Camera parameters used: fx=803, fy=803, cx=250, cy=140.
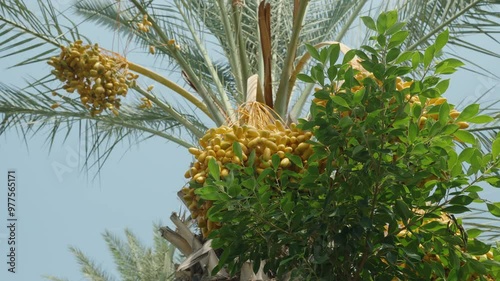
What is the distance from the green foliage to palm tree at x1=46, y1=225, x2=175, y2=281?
8725 millimetres

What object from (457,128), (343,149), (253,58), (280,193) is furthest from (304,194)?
(253,58)

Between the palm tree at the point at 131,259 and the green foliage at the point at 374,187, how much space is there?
28.6 feet

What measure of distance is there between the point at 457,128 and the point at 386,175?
0.84 feet

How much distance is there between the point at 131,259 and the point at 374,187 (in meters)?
9.72

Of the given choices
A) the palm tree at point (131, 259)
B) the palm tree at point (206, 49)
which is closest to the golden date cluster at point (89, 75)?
the palm tree at point (206, 49)

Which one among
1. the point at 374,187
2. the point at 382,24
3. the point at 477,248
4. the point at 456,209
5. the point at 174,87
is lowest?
the point at 477,248

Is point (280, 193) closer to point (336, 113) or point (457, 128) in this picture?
point (336, 113)

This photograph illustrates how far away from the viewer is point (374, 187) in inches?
97.0

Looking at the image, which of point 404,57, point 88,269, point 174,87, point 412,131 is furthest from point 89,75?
point 88,269

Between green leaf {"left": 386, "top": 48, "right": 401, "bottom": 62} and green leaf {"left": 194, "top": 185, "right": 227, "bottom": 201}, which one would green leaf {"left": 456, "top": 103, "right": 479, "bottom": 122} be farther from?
green leaf {"left": 194, "top": 185, "right": 227, "bottom": 201}

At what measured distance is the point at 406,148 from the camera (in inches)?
96.9

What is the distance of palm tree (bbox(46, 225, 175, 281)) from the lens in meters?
11.4

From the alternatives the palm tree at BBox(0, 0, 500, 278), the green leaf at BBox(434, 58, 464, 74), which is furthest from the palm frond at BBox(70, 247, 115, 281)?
the green leaf at BBox(434, 58, 464, 74)

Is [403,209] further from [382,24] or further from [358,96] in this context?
[382,24]
